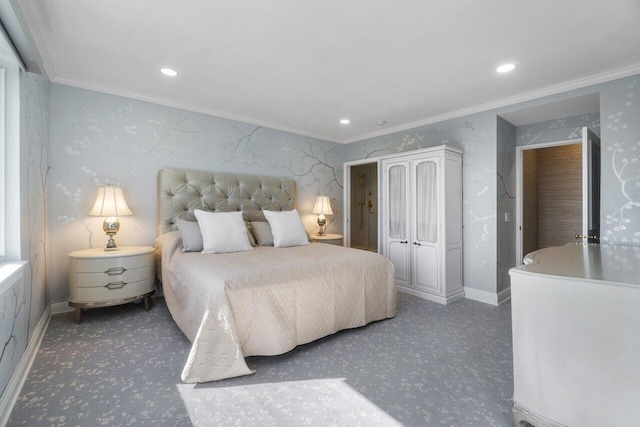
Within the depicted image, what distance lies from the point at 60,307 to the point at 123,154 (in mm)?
1651

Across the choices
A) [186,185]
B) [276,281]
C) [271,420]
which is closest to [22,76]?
[186,185]

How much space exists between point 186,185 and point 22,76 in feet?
5.47

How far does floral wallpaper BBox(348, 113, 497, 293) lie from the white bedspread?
138 cm

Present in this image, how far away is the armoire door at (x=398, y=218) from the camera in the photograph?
381 centimetres

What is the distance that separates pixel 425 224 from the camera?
142 inches

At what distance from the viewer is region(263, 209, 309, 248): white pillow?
135 inches

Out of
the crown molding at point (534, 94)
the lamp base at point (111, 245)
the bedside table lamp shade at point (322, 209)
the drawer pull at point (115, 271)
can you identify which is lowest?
the drawer pull at point (115, 271)

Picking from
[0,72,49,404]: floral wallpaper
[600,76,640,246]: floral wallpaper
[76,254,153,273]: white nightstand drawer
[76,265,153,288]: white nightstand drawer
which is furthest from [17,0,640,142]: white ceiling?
[76,265,153,288]: white nightstand drawer

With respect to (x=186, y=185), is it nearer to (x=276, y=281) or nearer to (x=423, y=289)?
(x=276, y=281)

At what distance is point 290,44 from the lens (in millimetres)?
2199

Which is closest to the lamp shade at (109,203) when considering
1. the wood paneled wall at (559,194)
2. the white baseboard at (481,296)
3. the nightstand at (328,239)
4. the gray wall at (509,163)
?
the nightstand at (328,239)

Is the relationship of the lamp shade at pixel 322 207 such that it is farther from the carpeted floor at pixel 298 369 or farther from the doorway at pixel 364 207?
the doorway at pixel 364 207

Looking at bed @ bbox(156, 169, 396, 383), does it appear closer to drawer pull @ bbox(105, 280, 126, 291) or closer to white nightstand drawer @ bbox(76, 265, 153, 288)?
white nightstand drawer @ bbox(76, 265, 153, 288)

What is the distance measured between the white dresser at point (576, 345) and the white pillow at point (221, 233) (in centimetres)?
243
